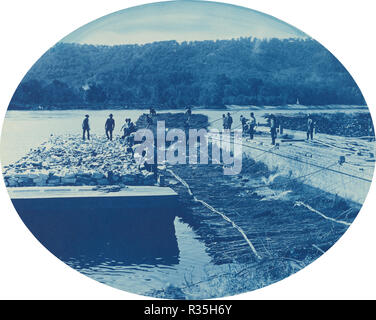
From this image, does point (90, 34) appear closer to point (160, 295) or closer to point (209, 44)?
point (209, 44)

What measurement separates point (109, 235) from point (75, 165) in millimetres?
645

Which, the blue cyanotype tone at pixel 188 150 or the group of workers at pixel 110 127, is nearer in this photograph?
the blue cyanotype tone at pixel 188 150

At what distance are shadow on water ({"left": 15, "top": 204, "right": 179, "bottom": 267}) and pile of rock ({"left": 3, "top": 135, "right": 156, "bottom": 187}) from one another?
0.25 m

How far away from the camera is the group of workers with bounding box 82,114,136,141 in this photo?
5836 mm

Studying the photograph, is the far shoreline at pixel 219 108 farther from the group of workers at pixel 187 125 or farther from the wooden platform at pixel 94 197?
the wooden platform at pixel 94 197

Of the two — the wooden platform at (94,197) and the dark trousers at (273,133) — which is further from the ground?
the dark trousers at (273,133)

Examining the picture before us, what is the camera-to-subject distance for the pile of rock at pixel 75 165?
584cm

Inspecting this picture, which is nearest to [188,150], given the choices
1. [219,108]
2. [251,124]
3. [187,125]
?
[187,125]

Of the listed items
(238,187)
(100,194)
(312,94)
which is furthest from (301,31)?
(100,194)

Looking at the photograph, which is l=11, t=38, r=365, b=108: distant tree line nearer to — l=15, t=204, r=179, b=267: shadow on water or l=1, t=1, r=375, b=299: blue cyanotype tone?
l=1, t=1, r=375, b=299: blue cyanotype tone

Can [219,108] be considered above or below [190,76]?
below

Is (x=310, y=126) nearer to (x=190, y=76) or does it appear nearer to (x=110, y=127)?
(x=190, y=76)

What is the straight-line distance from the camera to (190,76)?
5797 mm

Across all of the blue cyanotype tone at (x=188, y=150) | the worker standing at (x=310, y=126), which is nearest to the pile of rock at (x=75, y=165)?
the blue cyanotype tone at (x=188, y=150)
